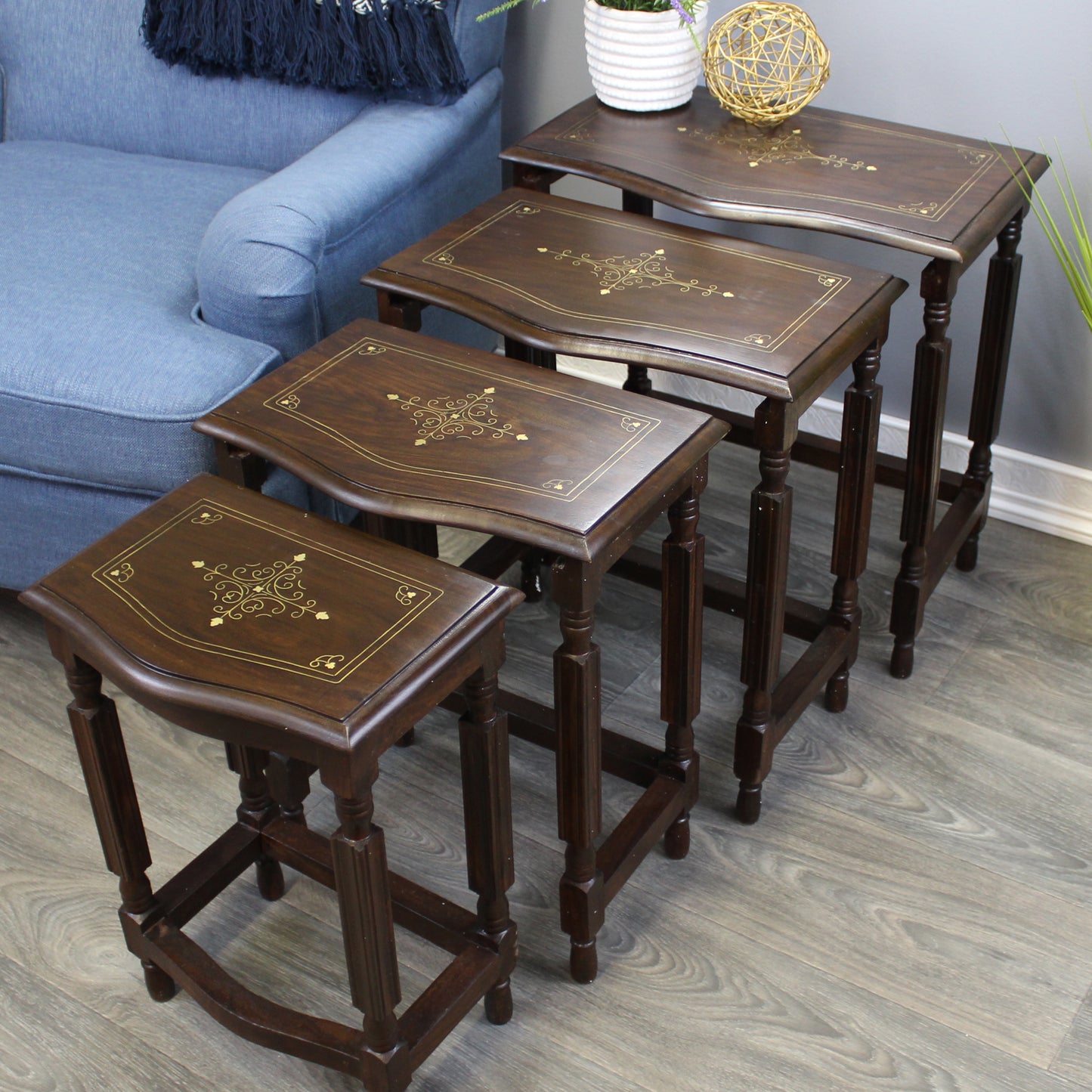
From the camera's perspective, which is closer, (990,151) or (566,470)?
(566,470)

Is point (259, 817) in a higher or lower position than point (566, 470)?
lower

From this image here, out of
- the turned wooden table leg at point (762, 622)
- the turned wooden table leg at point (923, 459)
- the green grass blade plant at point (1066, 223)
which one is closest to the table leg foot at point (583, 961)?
the turned wooden table leg at point (762, 622)

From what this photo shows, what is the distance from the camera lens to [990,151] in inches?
65.4

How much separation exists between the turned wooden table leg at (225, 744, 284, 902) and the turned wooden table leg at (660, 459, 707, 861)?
0.43 metres

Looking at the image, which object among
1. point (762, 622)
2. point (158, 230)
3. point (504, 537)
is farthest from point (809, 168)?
point (158, 230)

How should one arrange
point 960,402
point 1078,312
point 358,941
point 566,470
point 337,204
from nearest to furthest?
point 358,941 → point 566,470 → point 337,204 → point 1078,312 → point 960,402

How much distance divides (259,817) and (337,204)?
2.45ft

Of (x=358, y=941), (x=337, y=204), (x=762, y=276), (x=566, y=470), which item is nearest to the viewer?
(x=358, y=941)

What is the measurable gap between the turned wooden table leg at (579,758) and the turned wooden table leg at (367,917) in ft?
0.77

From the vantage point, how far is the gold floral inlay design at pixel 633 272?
144cm

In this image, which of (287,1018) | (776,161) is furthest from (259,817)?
(776,161)

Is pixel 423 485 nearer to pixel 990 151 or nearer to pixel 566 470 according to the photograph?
pixel 566 470

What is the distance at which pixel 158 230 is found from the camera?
1.81 m

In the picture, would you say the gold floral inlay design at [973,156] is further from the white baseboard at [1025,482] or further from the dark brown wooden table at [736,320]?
the white baseboard at [1025,482]
